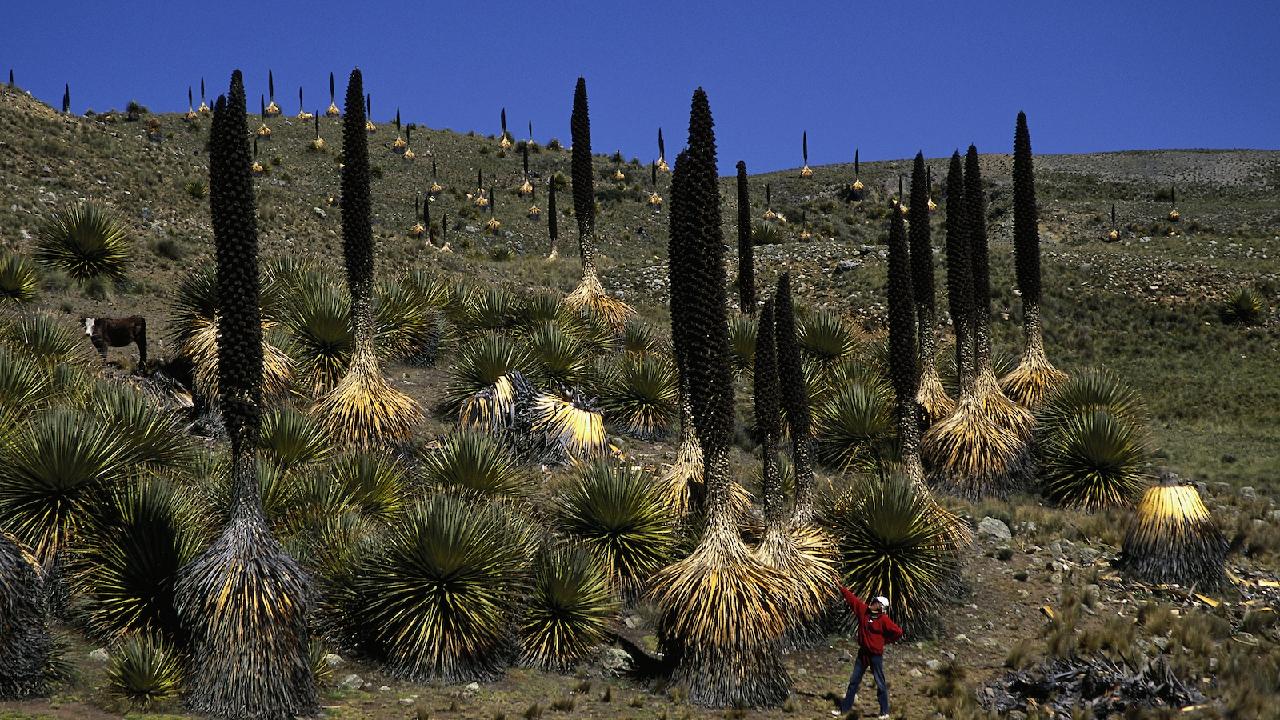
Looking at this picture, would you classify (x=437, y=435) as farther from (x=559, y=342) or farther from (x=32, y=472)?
(x=32, y=472)

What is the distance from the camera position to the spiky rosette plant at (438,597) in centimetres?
1189

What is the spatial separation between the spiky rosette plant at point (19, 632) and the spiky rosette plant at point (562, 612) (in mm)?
5367

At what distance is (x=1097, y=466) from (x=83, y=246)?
24509 mm

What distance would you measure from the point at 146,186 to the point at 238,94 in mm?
28592

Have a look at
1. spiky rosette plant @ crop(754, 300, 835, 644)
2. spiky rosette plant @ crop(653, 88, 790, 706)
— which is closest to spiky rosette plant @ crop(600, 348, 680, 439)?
spiky rosette plant @ crop(754, 300, 835, 644)

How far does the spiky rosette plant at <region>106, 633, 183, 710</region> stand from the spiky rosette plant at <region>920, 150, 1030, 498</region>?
16.2 metres

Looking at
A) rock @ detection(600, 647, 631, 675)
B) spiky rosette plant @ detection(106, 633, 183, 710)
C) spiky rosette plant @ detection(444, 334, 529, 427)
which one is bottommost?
rock @ detection(600, 647, 631, 675)

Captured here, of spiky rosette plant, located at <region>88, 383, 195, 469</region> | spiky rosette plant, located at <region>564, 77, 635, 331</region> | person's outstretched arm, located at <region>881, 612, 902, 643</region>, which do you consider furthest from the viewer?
spiky rosette plant, located at <region>564, 77, 635, 331</region>

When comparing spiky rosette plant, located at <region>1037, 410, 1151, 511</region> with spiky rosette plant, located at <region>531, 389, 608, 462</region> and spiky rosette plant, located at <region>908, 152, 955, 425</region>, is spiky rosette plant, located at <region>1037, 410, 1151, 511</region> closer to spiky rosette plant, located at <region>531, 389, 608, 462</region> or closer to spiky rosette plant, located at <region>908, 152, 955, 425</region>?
spiky rosette plant, located at <region>908, 152, 955, 425</region>

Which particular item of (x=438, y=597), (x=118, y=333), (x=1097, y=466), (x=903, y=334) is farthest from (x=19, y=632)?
(x=1097, y=466)

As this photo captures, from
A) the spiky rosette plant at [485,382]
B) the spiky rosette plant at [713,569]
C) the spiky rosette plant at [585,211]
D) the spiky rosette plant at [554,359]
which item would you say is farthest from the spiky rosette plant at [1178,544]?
the spiky rosette plant at [585,211]

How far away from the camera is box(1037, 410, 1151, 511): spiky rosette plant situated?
21453 mm

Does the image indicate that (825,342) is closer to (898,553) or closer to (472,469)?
(898,553)

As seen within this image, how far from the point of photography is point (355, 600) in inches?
495
